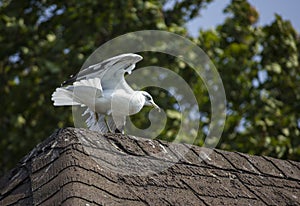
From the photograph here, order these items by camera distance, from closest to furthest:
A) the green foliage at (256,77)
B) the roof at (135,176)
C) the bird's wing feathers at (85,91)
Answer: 1. the roof at (135,176)
2. the bird's wing feathers at (85,91)
3. the green foliage at (256,77)

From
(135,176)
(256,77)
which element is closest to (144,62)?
(256,77)

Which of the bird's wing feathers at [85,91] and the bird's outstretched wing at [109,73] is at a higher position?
the bird's outstretched wing at [109,73]

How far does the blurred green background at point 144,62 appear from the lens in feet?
35.8

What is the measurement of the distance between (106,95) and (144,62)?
6987 mm

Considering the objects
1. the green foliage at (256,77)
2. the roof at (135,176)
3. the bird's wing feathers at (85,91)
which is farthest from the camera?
the green foliage at (256,77)

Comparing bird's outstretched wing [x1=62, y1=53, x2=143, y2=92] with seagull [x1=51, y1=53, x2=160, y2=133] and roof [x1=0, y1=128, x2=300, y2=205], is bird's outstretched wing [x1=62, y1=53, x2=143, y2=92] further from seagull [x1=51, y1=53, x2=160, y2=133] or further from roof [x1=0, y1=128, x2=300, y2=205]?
roof [x1=0, y1=128, x2=300, y2=205]

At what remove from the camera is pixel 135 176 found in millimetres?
3291

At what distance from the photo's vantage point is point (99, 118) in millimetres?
4273

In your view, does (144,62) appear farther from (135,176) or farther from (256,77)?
(135,176)

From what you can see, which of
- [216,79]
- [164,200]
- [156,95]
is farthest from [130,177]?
[156,95]

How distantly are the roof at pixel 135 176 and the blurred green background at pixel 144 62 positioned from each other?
6.82m

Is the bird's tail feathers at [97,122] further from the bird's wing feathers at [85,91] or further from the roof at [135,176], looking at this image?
the roof at [135,176]

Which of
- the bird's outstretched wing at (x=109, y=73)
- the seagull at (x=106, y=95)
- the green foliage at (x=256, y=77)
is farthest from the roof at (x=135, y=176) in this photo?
the green foliage at (x=256, y=77)

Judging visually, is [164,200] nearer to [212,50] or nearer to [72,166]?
[72,166]
